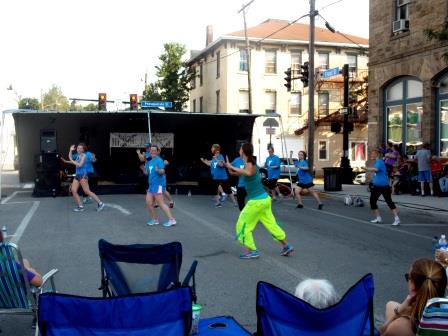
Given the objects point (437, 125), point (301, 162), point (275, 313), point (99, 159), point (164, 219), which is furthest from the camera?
point (99, 159)

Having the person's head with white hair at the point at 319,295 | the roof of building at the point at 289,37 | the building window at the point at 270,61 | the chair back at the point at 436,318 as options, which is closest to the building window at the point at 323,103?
the roof of building at the point at 289,37

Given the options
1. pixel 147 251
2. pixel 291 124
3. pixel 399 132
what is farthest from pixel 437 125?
pixel 291 124

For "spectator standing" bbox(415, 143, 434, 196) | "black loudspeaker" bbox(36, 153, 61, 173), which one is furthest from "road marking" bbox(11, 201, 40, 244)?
"spectator standing" bbox(415, 143, 434, 196)

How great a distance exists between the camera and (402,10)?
70.2 ft

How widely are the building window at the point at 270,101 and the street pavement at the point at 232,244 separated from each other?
25.8 meters

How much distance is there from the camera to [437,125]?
19.4 meters

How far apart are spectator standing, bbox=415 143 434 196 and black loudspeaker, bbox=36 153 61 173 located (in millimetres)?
12293

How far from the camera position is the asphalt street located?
6387 millimetres

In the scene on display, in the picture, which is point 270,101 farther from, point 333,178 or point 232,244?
point 232,244

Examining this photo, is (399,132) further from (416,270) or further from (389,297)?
(416,270)

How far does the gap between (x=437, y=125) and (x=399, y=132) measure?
2.45m

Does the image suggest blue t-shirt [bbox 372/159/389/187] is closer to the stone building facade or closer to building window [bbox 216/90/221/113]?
the stone building facade

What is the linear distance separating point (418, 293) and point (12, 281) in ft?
10.2

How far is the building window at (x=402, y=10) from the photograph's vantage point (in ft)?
68.7
